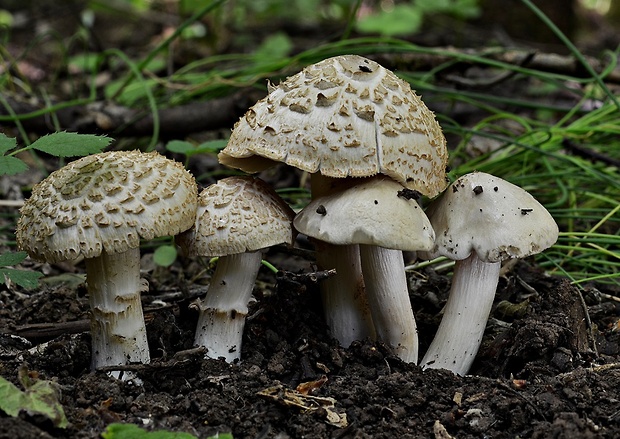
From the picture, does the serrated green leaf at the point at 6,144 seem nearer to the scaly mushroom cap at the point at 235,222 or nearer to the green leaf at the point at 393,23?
the scaly mushroom cap at the point at 235,222

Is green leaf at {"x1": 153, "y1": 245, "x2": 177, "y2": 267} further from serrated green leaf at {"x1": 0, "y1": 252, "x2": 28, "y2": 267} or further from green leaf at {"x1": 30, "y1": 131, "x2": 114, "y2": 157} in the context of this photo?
green leaf at {"x1": 30, "y1": 131, "x2": 114, "y2": 157}

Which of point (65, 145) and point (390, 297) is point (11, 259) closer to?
point (65, 145)

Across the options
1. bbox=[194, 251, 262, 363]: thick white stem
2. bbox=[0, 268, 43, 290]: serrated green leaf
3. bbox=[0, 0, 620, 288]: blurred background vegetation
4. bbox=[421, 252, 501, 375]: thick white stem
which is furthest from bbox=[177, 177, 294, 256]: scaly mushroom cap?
bbox=[0, 0, 620, 288]: blurred background vegetation

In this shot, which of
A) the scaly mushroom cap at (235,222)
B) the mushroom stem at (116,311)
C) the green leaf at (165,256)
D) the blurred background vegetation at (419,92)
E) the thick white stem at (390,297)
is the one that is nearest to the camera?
the scaly mushroom cap at (235,222)

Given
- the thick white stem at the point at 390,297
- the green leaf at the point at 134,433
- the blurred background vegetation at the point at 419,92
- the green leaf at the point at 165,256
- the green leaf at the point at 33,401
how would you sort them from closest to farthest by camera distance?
the green leaf at the point at 134,433
the green leaf at the point at 33,401
the thick white stem at the point at 390,297
the green leaf at the point at 165,256
the blurred background vegetation at the point at 419,92

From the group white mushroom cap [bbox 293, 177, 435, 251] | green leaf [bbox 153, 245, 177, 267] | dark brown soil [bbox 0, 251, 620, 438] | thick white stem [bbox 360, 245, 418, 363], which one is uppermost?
white mushroom cap [bbox 293, 177, 435, 251]

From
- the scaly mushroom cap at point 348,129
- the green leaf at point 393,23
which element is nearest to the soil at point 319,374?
the scaly mushroom cap at point 348,129

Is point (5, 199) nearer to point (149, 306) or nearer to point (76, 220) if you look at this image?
point (149, 306)
